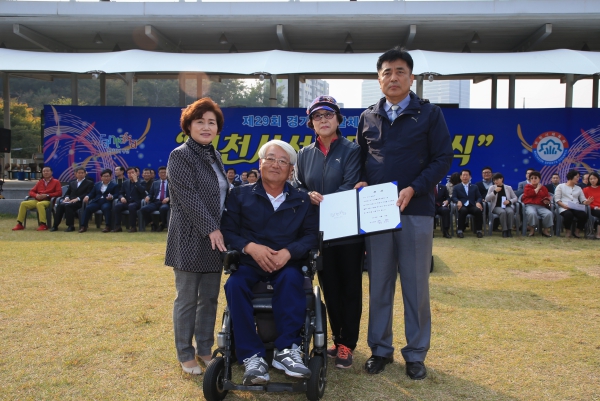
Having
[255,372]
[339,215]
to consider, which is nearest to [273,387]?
[255,372]

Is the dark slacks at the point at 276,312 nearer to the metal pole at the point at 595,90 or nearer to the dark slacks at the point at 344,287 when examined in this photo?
the dark slacks at the point at 344,287

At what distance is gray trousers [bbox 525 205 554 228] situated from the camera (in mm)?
9359

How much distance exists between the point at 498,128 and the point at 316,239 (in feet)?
29.4

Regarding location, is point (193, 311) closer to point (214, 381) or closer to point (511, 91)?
point (214, 381)

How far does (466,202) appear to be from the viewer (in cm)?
960

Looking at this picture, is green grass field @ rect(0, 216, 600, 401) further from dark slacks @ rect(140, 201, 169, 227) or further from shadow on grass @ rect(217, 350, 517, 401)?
dark slacks @ rect(140, 201, 169, 227)

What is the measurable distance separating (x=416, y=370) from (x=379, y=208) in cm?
100

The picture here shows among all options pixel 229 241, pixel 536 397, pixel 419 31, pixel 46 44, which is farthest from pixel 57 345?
pixel 46 44

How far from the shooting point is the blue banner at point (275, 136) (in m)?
10.9

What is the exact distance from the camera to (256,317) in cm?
292

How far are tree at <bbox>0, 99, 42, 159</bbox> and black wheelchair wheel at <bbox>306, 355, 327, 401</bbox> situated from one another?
4064 centimetres

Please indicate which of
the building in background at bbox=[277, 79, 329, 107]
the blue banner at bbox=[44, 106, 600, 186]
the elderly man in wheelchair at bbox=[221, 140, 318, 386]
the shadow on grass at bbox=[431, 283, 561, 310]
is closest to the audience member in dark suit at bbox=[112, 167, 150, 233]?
the blue banner at bbox=[44, 106, 600, 186]

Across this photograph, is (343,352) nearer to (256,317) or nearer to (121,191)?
(256,317)

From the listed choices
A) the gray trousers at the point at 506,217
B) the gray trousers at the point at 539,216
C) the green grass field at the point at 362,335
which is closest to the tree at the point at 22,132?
the green grass field at the point at 362,335
